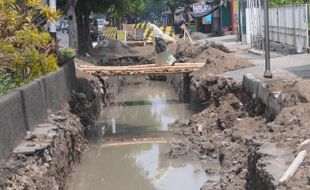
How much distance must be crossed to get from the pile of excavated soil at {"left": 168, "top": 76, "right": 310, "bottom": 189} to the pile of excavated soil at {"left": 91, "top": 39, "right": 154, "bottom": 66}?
10832mm

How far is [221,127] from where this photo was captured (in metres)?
14.0

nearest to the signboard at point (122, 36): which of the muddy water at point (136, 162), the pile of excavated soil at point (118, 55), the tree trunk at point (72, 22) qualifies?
the pile of excavated soil at point (118, 55)

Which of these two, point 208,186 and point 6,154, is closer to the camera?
point 6,154

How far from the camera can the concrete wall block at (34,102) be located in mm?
9570

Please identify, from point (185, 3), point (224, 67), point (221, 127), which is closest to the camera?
point (221, 127)

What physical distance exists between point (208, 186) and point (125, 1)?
1821 cm

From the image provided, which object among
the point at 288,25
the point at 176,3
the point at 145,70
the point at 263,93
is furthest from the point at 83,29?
the point at 176,3

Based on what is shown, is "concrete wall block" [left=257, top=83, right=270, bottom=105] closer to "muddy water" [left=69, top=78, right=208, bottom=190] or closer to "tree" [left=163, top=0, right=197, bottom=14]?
"muddy water" [left=69, top=78, right=208, bottom=190]

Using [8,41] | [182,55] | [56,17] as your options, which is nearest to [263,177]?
[8,41]

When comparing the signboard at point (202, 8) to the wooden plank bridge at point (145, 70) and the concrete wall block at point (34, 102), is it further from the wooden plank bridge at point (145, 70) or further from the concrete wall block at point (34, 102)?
the concrete wall block at point (34, 102)

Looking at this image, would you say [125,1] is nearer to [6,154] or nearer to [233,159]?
[233,159]

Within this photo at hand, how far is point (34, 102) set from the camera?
1019cm

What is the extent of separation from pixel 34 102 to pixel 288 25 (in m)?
13.5

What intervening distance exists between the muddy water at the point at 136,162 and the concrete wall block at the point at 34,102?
151 cm
